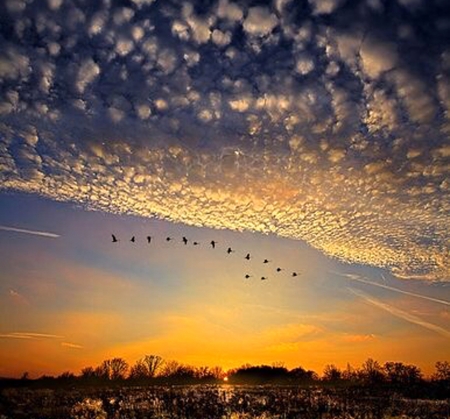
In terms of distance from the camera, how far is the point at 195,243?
25641mm

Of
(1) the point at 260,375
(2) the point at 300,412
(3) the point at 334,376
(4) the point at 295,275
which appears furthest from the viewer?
(3) the point at 334,376

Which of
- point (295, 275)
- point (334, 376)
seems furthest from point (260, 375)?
point (295, 275)

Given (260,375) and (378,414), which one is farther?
(260,375)

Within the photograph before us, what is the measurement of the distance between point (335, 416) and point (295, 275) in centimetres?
1042

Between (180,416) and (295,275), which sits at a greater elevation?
(295,275)

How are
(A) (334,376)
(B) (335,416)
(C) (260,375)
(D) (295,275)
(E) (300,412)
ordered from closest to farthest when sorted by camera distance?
1. (B) (335,416)
2. (E) (300,412)
3. (D) (295,275)
4. (C) (260,375)
5. (A) (334,376)

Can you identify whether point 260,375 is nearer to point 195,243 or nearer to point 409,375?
point 409,375

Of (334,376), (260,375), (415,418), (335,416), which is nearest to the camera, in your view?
(415,418)

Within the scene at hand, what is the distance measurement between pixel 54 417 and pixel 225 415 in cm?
1018

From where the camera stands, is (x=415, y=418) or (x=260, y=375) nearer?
(x=415, y=418)

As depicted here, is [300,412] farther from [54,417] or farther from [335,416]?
[54,417]

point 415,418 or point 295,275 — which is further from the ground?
point 295,275

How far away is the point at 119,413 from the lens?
26453mm

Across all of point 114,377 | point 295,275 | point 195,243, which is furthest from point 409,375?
point 195,243
